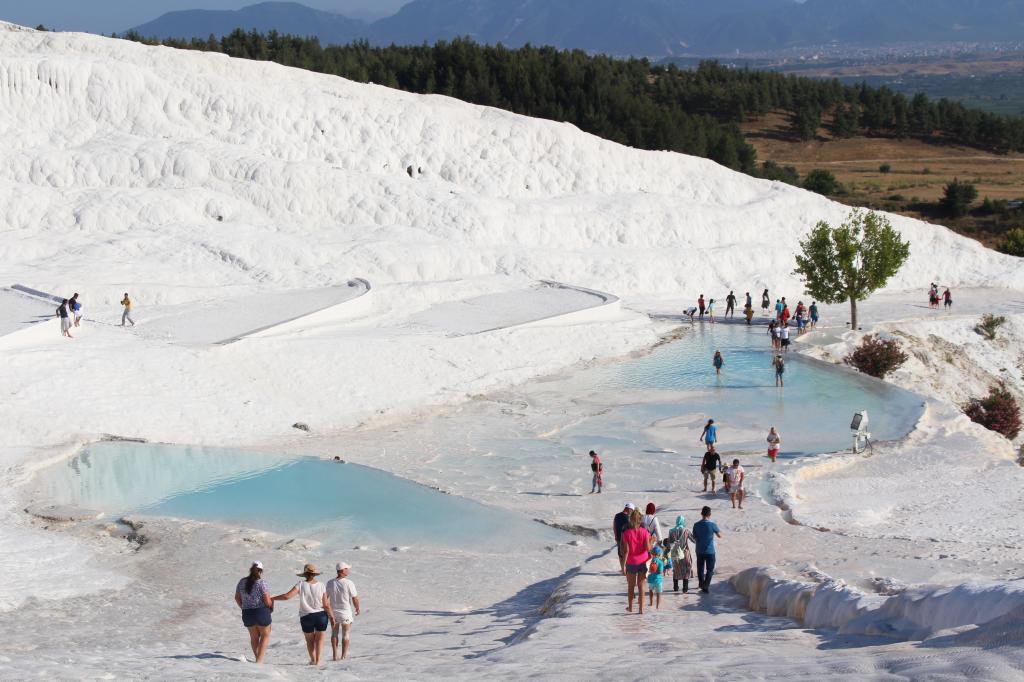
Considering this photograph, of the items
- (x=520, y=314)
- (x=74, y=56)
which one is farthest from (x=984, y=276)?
A: (x=74, y=56)

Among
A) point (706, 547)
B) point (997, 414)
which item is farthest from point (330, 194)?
point (706, 547)

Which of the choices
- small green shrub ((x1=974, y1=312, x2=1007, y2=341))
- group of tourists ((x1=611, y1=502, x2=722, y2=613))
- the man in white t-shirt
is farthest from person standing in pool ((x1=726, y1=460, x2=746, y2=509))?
small green shrub ((x1=974, y1=312, x2=1007, y2=341))

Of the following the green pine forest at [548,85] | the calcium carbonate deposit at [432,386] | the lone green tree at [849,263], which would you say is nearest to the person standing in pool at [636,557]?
the calcium carbonate deposit at [432,386]

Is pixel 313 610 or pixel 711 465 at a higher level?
pixel 711 465

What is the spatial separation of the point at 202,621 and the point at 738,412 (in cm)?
1340

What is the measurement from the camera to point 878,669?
8.95m

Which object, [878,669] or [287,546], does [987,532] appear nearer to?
[878,669]

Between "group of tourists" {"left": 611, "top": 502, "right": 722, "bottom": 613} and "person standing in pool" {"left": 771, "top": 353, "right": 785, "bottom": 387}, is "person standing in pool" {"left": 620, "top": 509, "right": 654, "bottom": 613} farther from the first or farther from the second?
"person standing in pool" {"left": 771, "top": 353, "right": 785, "bottom": 387}

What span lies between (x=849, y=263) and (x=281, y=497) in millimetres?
20759

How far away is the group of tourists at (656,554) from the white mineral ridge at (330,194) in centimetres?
2000

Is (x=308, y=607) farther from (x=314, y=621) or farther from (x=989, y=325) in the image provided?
(x=989, y=325)

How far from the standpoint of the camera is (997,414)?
→ 2955 centimetres

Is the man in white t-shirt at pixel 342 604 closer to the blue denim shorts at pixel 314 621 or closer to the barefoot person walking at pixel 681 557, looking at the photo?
the blue denim shorts at pixel 314 621

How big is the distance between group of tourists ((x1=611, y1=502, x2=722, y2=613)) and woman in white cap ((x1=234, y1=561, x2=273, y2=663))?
149 inches
